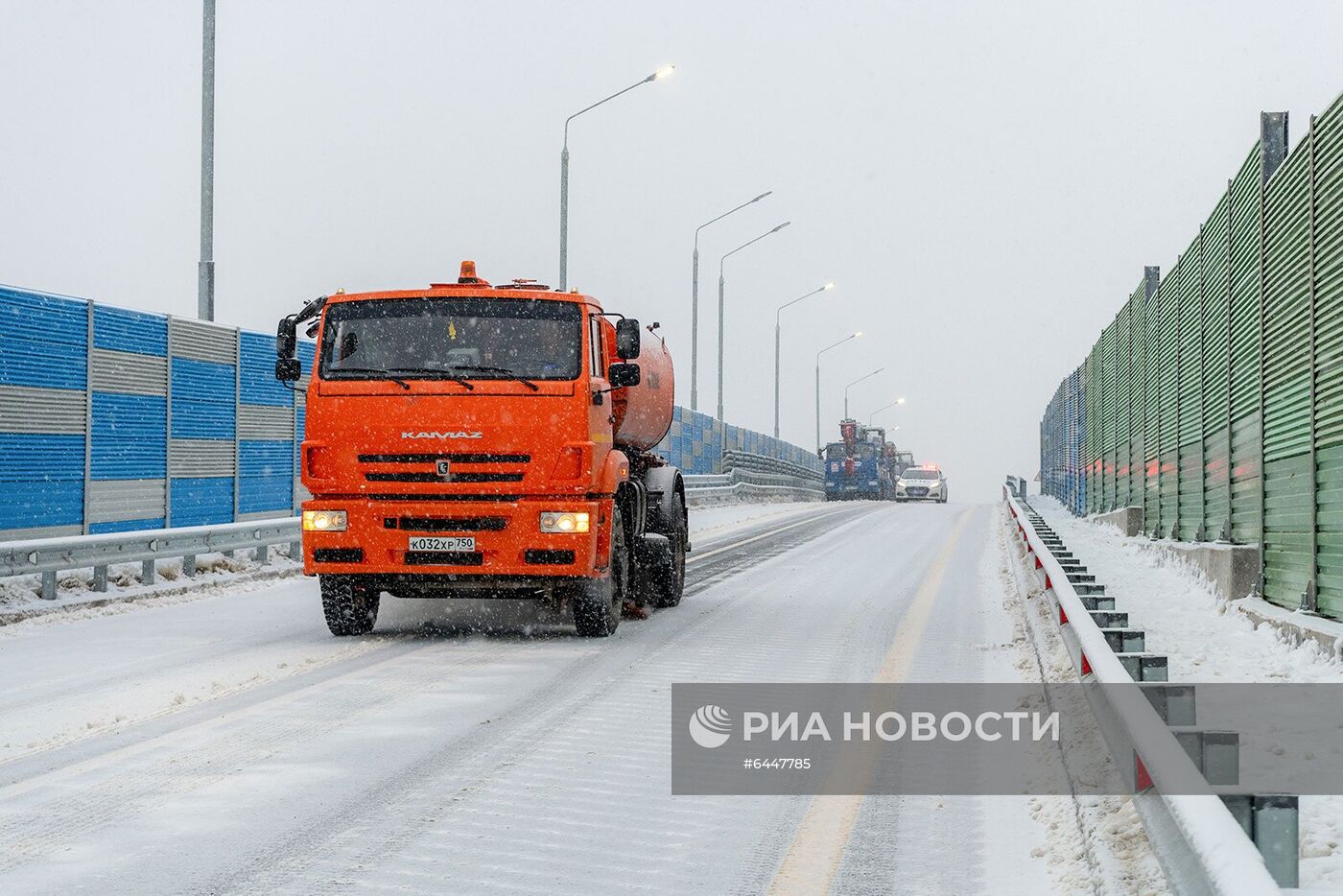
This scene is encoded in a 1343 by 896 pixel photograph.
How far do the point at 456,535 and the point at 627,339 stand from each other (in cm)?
199

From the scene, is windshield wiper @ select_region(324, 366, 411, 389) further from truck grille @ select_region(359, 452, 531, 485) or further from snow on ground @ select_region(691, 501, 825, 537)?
snow on ground @ select_region(691, 501, 825, 537)

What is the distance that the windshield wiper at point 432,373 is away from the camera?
35.2ft

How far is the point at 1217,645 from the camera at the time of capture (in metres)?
10.5

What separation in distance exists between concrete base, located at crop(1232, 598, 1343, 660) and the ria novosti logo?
375 centimetres

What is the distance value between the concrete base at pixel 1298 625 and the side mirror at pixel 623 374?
4.97 metres

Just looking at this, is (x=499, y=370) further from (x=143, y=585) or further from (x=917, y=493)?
(x=917, y=493)

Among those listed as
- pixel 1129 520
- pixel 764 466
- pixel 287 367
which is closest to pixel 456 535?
pixel 287 367

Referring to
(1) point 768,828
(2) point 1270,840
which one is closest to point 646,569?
(1) point 768,828

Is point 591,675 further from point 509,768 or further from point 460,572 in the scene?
point 509,768

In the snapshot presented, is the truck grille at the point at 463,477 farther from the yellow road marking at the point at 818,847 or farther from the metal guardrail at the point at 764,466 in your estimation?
the metal guardrail at the point at 764,466

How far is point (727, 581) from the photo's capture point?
1672 cm

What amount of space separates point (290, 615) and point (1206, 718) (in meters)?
8.16

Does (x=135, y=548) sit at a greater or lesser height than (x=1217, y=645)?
greater

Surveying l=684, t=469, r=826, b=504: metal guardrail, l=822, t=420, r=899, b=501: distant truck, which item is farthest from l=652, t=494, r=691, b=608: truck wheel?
l=822, t=420, r=899, b=501: distant truck
